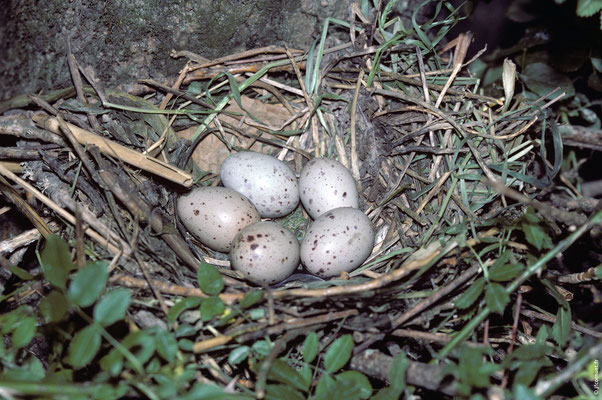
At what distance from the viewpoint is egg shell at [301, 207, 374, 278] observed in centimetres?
183

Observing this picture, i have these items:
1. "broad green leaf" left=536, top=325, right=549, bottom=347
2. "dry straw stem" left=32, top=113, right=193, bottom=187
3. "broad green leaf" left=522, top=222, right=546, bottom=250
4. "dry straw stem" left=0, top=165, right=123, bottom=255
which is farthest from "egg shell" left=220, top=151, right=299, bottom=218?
"broad green leaf" left=536, top=325, right=549, bottom=347

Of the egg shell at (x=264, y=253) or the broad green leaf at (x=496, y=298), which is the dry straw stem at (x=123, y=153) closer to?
the egg shell at (x=264, y=253)

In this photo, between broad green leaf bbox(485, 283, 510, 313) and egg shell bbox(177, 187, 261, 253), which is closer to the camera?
broad green leaf bbox(485, 283, 510, 313)

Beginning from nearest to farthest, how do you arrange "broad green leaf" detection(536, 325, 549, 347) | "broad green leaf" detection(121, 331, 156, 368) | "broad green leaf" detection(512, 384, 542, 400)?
1. "broad green leaf" detection(512, 384, 542, 400)
2. "broad green leaf" detection(121, 331, 156, 368)
3. "broad green leaf" detection(536, 325, 549, 347)

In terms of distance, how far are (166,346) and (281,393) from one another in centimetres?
31

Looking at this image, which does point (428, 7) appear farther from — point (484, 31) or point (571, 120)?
point (571, 120)

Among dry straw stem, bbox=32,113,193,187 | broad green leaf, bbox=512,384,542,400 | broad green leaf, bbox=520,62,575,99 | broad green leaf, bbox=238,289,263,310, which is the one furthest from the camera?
broad green leaf, bbox=520,62,575,99

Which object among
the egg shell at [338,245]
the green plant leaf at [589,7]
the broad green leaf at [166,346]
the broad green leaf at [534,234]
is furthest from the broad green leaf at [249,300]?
the green plant leaf at [589,7]

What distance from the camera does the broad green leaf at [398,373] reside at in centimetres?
117

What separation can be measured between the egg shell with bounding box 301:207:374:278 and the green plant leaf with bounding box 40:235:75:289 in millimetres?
919

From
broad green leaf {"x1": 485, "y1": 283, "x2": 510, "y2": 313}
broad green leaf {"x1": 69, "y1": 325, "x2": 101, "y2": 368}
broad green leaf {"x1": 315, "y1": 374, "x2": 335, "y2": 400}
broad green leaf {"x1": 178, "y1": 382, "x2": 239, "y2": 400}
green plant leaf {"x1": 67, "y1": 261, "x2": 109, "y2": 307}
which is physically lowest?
broad green leaf {"x1": 315, "y1": 374, "x2": 335, "y2": 400}

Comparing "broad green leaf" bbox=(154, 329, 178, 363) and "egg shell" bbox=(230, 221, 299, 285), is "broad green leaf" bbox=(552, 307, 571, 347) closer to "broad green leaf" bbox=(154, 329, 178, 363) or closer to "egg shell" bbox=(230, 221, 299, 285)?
"egg shell" bbox=(230, 221, 299, 285)

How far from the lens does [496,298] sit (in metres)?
1.28

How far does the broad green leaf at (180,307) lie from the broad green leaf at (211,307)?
2 cm
